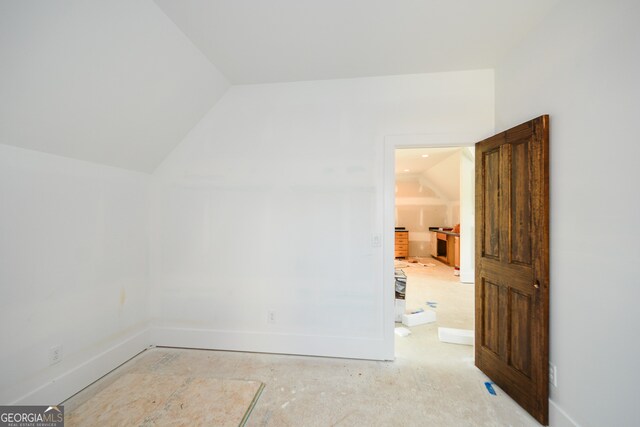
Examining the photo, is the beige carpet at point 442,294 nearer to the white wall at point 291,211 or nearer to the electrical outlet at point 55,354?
the white wall at point 291,211

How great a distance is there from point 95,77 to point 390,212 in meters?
2.46

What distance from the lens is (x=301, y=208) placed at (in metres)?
2.59

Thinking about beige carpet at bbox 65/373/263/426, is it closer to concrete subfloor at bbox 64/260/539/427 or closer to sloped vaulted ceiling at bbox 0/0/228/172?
concrete subfloor at bbox 64/260/539/427

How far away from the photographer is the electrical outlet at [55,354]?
5.97ft

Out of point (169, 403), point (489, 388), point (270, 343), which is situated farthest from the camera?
point (270, 343)

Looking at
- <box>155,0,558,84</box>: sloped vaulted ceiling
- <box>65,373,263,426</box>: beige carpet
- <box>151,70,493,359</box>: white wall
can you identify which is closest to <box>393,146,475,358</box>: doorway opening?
<box>151,70,493,359</box>: white wall

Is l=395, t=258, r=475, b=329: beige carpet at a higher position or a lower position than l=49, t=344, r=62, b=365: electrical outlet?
lower

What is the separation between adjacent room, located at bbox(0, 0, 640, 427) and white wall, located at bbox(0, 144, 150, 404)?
1 cm

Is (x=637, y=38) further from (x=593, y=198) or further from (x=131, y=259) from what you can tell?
(x=131, y=259)

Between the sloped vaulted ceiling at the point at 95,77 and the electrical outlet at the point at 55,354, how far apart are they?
142 centimetres

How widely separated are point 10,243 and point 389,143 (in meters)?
2.89

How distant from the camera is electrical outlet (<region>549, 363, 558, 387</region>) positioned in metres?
1.65

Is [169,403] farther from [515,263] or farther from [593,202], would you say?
[593,202]

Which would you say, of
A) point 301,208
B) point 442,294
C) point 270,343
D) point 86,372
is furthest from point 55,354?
point 442,294
